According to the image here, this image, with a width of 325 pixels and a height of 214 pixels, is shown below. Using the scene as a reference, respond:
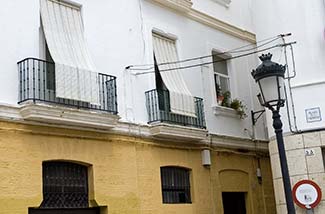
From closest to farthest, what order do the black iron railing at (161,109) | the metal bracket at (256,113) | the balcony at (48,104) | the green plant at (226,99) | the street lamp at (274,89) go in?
the street lamp at (274,89), the balcony at (48,104), the black iron railing at (161,109), the green plant at (226,99), the metal bracket at (256,113)

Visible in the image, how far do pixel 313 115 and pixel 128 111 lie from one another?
4256 millimetres

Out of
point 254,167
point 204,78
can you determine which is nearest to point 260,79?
point 204,78

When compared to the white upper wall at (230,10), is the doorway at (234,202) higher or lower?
lower

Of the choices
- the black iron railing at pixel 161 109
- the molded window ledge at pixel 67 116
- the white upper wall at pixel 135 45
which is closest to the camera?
the molded window ledge at pixel 67 116

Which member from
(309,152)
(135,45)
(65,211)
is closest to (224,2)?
(135,45)

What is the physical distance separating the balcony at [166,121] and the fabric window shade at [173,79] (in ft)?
0.51

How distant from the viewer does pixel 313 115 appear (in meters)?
12.2

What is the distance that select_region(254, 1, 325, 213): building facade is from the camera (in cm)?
1203

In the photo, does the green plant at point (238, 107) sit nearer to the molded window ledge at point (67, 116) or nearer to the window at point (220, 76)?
the window at point (220, 76)

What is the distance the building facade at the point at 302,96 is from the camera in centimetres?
1203

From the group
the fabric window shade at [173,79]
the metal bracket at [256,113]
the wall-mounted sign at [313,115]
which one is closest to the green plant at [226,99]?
the metal bracket at [256,113]

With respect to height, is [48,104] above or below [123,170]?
above

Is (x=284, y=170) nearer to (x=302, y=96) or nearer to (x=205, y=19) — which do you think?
Result: (x=302, y=96)

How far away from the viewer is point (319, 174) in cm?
1188
